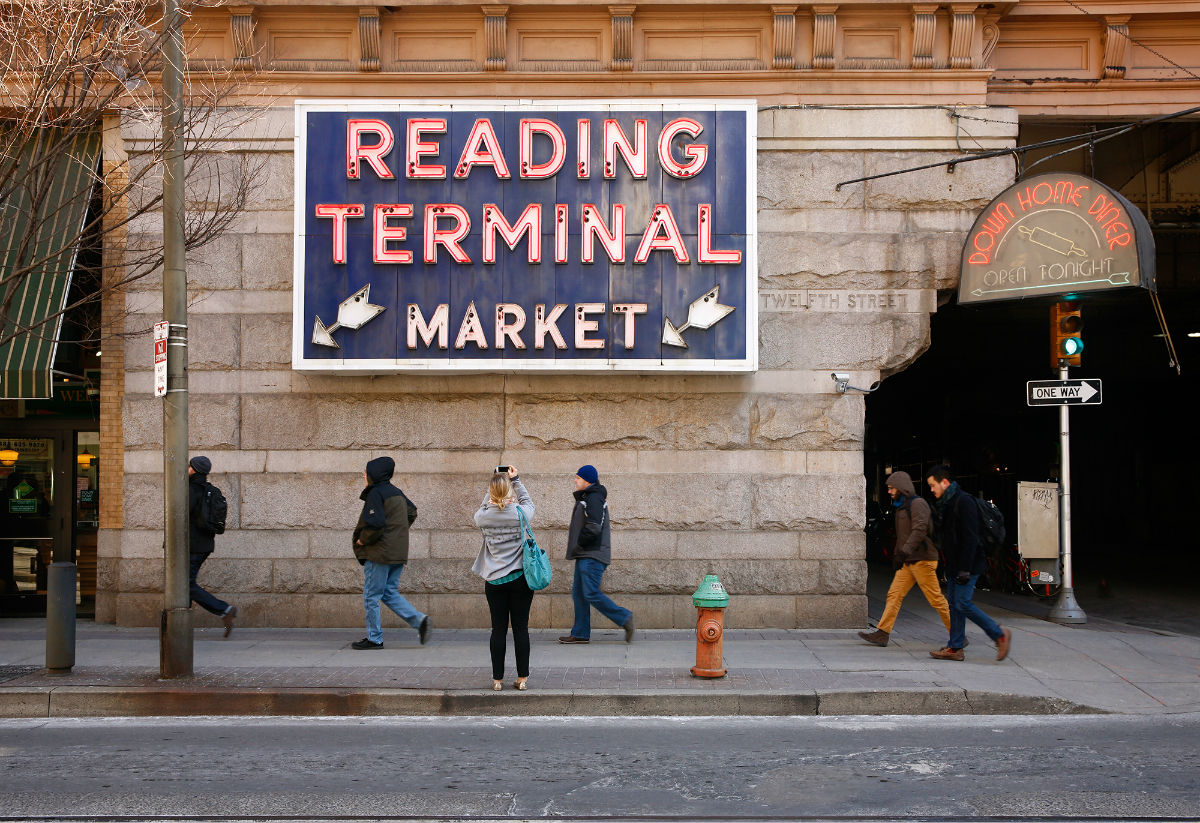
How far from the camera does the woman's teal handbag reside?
7.28 m

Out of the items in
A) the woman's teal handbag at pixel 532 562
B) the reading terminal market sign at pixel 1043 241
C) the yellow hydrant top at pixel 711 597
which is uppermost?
the reading terminal market sign at pixel 1043 241

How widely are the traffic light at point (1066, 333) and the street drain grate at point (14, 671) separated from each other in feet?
36.5

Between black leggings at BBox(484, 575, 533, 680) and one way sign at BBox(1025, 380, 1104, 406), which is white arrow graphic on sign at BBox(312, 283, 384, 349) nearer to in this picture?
black leggings at BBox(484, 575, 533, 680)

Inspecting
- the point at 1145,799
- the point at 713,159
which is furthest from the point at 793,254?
the point at 1145,799

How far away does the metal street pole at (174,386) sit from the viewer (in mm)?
7770

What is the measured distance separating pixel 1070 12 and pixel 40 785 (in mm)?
12306

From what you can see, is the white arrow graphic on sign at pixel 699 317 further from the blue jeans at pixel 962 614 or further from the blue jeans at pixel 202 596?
the blue jeans at pixel 202 596

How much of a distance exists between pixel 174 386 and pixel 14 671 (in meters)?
2.90

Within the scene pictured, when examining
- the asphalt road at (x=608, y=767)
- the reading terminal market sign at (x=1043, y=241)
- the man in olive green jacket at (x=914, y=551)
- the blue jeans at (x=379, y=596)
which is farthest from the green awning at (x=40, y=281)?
the reading terminal market sign at (x=1043, y=241)

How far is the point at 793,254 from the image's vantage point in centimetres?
1069

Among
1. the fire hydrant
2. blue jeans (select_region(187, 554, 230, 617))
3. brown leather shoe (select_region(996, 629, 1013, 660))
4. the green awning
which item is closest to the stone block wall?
the green awning

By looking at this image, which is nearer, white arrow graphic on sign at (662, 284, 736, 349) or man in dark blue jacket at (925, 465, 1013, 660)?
man in dark blue jacket at (925, 465, 1013, 660)

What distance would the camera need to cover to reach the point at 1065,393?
1077 cm

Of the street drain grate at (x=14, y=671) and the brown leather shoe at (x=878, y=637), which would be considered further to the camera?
the brown leather shoe at (x=878, y=637)
